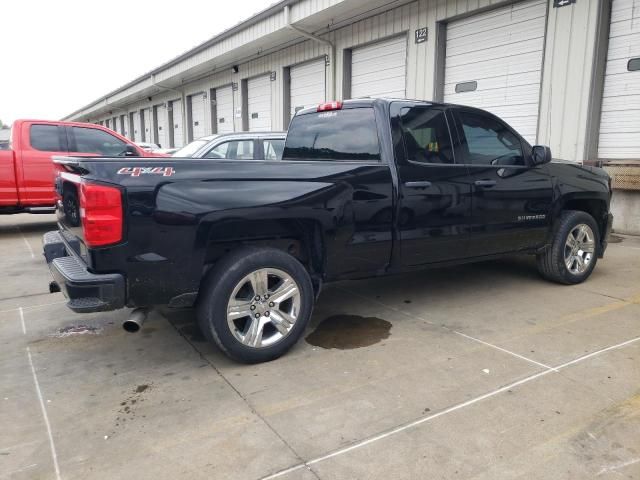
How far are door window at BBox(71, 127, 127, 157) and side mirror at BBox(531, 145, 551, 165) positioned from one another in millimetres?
7162

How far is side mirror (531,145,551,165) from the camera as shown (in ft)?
15.9

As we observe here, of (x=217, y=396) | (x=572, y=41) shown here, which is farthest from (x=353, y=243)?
(x=572, y=41)

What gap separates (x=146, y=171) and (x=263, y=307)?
119 centimetres

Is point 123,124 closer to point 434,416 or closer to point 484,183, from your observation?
point 484,183

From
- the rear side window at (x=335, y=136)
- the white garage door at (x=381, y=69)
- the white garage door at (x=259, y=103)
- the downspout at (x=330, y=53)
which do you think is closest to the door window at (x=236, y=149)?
the rear side window at (x=335, y=136)

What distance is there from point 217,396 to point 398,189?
2063 mm

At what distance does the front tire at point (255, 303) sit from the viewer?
10.9 ft

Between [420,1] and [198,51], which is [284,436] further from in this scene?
[198,51]

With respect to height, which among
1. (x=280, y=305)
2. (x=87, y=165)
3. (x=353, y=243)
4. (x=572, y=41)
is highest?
(x=572, y=41)

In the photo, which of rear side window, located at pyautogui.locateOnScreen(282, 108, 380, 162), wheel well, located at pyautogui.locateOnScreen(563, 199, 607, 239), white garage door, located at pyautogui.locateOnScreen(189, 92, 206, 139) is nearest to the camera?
rear side window, located at pyautogui.locateOnScreen(282, 108, 380, 162)

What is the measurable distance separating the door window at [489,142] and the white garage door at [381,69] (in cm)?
697

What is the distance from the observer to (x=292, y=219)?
11.8ft

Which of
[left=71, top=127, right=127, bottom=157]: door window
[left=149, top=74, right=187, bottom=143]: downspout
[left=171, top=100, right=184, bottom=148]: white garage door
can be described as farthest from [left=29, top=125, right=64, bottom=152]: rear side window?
[left=171, top=100, right=184, bottom=148]: white garage door

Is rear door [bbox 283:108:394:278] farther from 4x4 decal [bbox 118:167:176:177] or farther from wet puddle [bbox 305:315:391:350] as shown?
4x4 decal [bbox 118:167:176:177]
